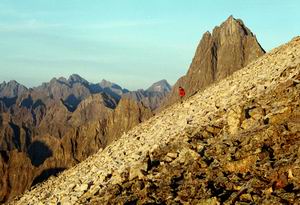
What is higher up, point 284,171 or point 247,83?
point 247,83

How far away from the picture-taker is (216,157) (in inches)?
706

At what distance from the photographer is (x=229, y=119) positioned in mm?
20703

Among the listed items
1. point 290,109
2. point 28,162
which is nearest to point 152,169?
point 290,109

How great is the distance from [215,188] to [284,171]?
1.99m

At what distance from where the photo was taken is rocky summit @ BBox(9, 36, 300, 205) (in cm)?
1527

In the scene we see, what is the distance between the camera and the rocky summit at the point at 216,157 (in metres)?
15.3

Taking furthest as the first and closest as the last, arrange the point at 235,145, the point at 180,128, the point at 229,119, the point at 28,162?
the point at 28,162 → the point at 180,128 → the point at 229,119 → the point at 235,145

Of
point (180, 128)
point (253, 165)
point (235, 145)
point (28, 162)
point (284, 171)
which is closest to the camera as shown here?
point (284, 171)

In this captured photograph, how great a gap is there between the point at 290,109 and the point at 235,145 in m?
2.43

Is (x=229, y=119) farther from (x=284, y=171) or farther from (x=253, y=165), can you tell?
(x=284, y=171)

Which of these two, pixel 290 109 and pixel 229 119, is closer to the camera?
pixel 290 109

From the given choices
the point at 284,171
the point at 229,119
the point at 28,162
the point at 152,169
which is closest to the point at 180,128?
the point at 229,119

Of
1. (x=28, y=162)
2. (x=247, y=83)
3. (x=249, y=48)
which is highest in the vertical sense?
(x=249, y=48)

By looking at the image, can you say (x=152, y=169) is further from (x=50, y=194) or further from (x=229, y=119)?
(x=50, y=194)
